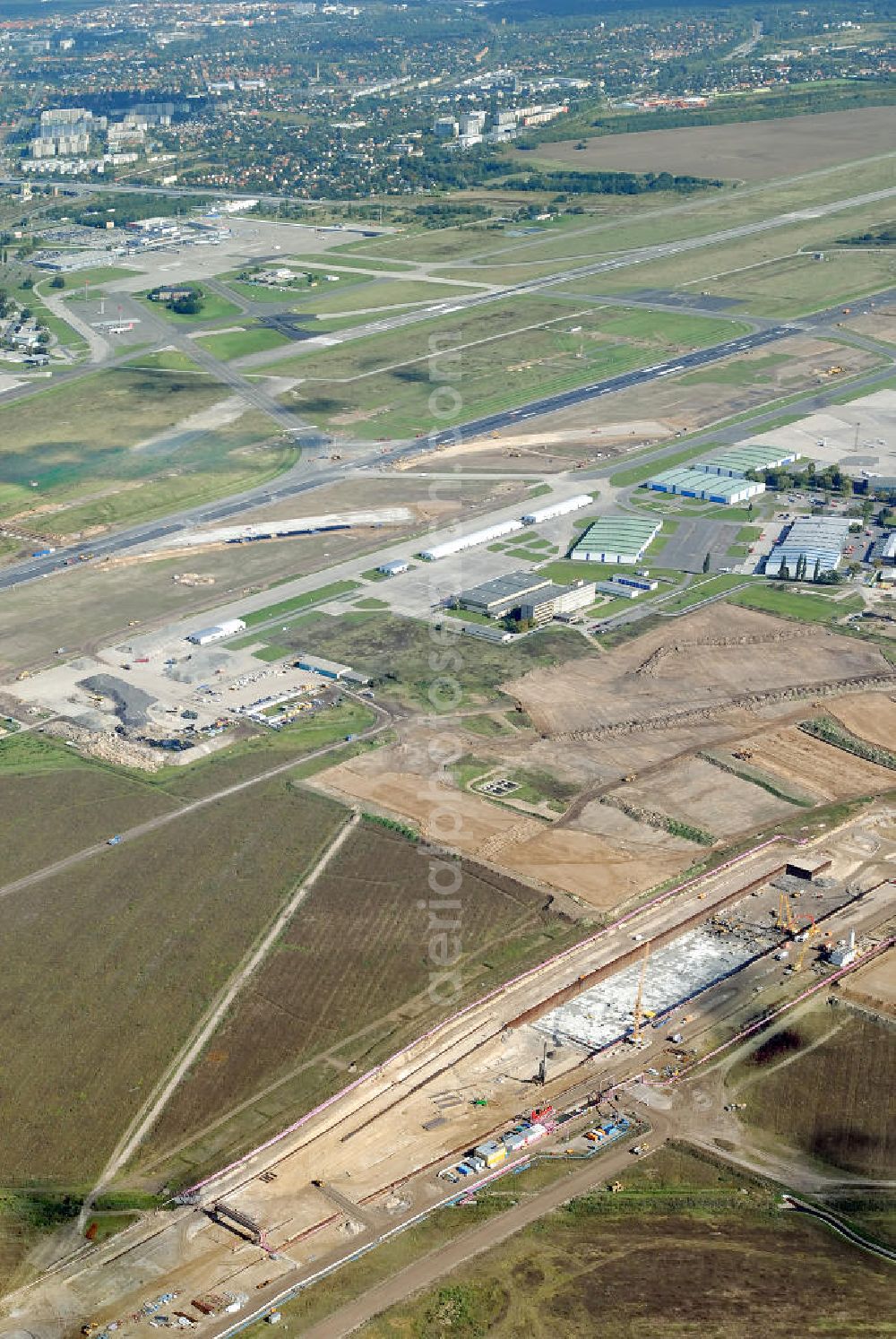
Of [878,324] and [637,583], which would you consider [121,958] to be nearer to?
[637,583]

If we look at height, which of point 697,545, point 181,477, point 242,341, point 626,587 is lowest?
point 626,587

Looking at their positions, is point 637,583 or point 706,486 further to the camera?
point 706,486

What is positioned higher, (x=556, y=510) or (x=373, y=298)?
(x=373, y=298)

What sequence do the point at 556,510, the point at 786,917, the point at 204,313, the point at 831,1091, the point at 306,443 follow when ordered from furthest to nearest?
the point at 204,313 < the point at 306,443 < the point at 556,510 < the point at 786,917 < the point at 831,1091

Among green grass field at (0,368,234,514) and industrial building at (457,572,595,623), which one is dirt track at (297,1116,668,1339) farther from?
green grass field at (0,368,234,514)

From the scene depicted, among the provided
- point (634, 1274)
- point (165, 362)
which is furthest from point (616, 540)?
point (634, 1274)

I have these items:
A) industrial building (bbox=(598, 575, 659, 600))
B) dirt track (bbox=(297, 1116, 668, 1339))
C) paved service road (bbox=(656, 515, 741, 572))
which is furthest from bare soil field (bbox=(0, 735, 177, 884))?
paved service road (bbox=(656, 515, 741, 572))

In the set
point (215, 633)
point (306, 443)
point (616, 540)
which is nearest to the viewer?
point (215, 633)

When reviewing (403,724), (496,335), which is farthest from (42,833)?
(496,335)
